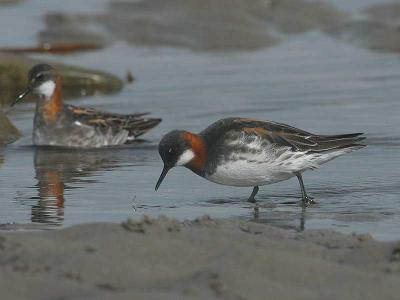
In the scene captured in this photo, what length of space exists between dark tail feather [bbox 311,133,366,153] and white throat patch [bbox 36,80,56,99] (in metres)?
5.81

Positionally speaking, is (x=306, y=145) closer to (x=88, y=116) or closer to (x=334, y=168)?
(x=334, y=168)

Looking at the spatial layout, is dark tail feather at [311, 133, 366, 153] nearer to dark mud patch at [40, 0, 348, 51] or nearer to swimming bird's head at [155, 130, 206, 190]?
swimming bird's head at [155, 130, 206, 190]

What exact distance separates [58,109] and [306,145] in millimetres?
5685

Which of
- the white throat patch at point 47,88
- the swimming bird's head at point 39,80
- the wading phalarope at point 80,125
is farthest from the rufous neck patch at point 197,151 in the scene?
the swimming bird's head at point 39,80

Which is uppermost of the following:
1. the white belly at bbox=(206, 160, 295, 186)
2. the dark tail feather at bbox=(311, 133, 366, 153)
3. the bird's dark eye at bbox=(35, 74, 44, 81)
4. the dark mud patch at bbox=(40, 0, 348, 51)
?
the dark mud patch at bbox=(40, 0, 348, 51)

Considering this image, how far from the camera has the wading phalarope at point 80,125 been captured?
51.8 feet

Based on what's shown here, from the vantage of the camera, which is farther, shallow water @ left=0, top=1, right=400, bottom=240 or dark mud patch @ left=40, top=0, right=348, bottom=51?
dark mud patch @ left=40, top=0, right=348, bottom=51

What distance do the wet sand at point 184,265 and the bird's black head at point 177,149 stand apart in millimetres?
2559

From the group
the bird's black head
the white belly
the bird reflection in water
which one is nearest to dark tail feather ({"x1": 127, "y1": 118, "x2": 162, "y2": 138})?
the bird reflection in water

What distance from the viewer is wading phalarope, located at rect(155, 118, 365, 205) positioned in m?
11.1

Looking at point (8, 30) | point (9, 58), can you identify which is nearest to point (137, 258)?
point (9, 58)

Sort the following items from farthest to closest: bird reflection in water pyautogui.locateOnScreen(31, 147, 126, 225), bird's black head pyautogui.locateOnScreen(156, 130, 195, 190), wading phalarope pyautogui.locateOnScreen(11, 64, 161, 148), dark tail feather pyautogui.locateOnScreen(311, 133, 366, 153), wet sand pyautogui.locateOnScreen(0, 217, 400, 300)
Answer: wading phalarope pyautogui.locateOnScreen(11, 64, 161, 148) → dark tail feather pyautogui.locateOnScreen(311, 133, 366, 153) → bird's black head pyautogui.locateOnScreen(156, 130, 195, 190) → bird reflection in water pyautogui.locateOnScreen(31, 147, 126, 225) → wet sand pyautogui.locateOnScreen(0, 217, 400, 300)

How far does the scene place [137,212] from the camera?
35.8 feet

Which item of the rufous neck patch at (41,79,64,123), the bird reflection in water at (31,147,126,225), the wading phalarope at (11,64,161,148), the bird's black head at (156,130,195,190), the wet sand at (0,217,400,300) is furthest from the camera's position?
the rufous neck patch at (41,79,64,123)
